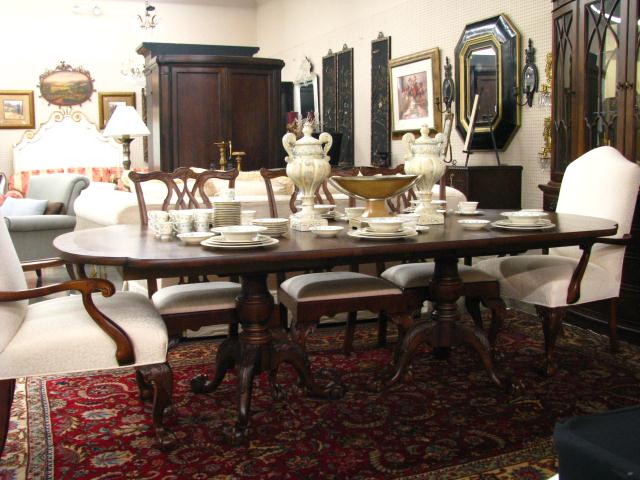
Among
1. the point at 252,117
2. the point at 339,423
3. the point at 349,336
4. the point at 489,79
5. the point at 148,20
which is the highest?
the point at 148,20

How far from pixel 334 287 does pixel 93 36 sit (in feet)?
31.2

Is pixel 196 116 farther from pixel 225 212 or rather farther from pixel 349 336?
pixel 225 212

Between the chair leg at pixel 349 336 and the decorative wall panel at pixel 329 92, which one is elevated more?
the decorative wall panel at pixel 329 92

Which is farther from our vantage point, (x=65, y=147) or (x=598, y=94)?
(x=65, y=147)

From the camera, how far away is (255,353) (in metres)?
2.86

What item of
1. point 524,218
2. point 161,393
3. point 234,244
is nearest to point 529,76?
point 524,218

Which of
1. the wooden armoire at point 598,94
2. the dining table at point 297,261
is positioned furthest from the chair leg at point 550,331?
the wooden armoire at point 598,94

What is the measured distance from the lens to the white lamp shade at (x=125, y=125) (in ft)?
25.6

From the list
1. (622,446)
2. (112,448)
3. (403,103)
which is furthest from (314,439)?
(403,103)

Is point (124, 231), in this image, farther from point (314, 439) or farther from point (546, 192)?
point (546, 192)

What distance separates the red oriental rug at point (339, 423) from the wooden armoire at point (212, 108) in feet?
16.7

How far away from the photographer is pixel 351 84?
910cm

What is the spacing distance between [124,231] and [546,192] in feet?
9.78

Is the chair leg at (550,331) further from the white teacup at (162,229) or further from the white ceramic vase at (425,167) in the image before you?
the white teacup at (162,229)
